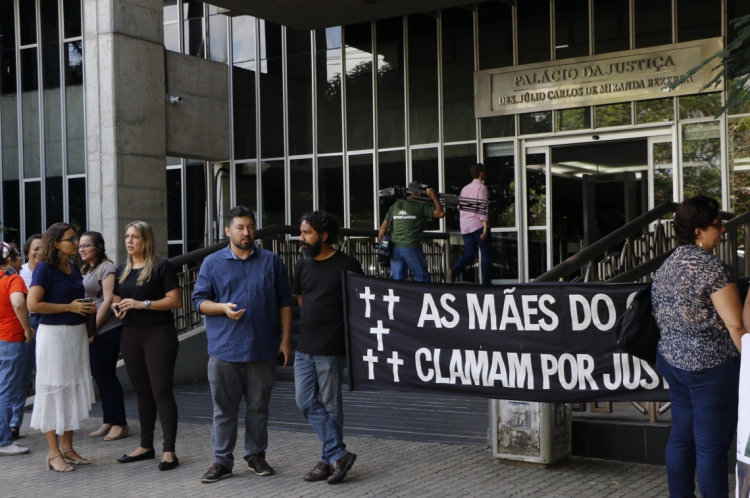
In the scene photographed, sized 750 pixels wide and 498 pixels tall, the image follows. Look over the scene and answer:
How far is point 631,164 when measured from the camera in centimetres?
Result: 1530

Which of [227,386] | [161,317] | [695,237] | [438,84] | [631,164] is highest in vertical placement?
[438,84]

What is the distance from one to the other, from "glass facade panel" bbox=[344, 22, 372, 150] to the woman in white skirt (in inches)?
436

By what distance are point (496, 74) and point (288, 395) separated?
8651 millimetres

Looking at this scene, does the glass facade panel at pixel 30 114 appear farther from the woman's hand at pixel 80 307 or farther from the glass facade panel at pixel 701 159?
the glass facade panel at pixel 701 159

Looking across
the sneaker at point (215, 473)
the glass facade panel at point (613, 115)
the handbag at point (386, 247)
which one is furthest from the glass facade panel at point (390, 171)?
the sneaker at point (215, 473)

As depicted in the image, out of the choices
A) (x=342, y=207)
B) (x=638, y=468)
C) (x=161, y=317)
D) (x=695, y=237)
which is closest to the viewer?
(x=695, y=237)

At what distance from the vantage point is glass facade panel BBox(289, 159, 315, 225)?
61.4 ft

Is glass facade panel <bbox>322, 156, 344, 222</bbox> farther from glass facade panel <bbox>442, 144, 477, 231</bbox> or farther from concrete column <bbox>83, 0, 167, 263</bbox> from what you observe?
concrete column <bbox>83, 0, 167, 263</bbox>

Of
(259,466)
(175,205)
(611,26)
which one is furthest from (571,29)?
(259,466)

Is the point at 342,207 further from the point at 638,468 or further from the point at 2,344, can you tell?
the point at 638,468

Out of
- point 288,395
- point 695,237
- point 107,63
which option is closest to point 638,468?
point 695,237

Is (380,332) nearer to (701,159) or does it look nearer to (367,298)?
(367,298)

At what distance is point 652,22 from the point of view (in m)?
15.0

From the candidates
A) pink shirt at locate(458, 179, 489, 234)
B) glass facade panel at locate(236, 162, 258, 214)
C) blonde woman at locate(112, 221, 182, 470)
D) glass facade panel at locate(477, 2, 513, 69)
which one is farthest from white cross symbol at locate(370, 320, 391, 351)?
glass facade panel at locate(236, 162, 258, 214)
